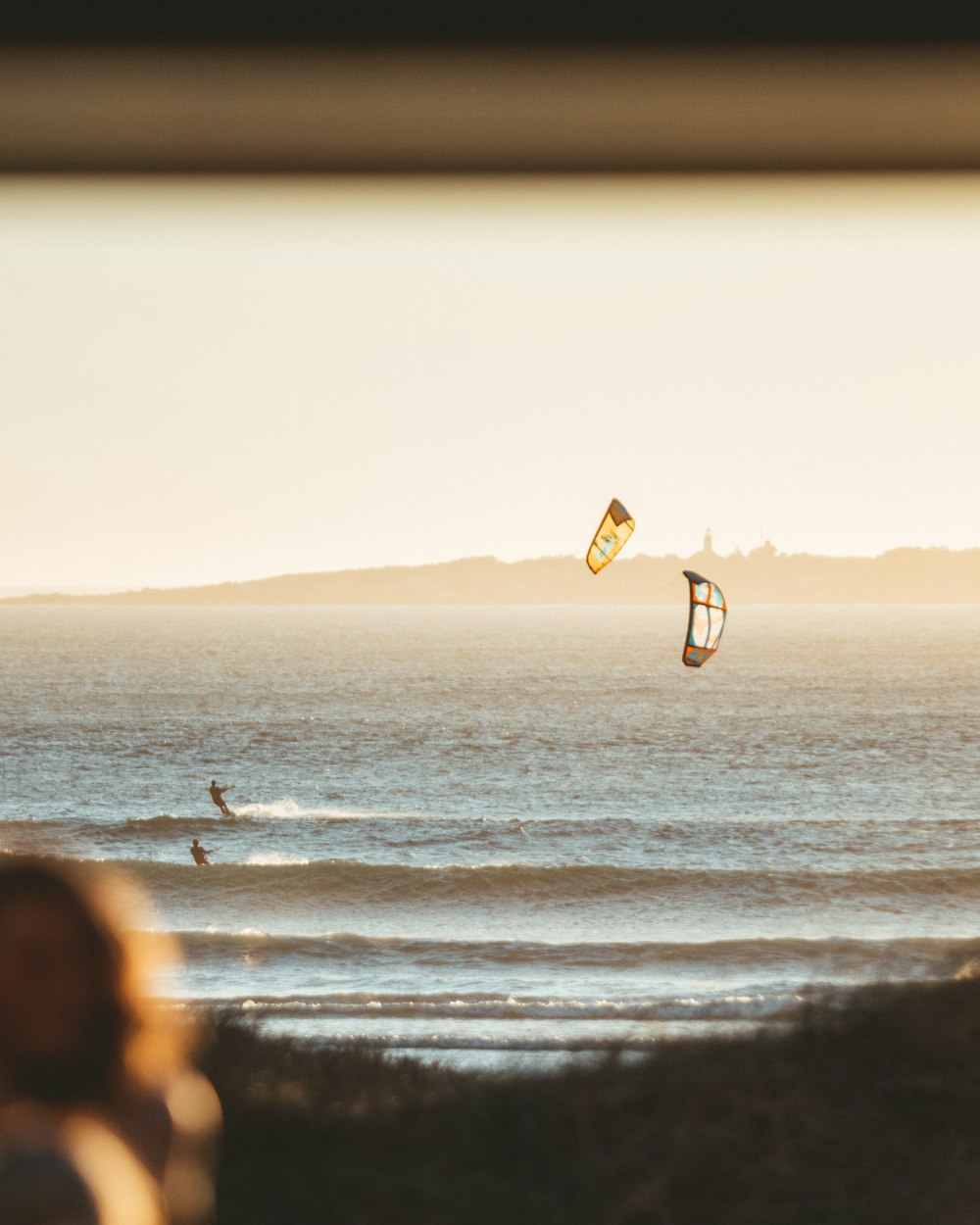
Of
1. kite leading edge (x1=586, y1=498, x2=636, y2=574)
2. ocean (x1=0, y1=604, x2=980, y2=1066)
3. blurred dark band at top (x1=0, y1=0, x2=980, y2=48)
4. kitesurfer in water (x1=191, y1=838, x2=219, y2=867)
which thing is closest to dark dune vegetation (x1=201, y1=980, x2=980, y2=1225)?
ocean (x1=0, y1=604, x2=980, y2=1066)

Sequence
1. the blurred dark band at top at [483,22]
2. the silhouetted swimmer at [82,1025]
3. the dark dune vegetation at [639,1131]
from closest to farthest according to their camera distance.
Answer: the silhouetted swimmer at [82,1025]
the blurred dark band at top at [483,22]
the dark dune vegetation at [639,1131]

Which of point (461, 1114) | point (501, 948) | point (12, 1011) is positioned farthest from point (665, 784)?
point (12, 1011)

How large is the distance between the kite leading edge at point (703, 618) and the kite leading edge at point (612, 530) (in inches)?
20.7

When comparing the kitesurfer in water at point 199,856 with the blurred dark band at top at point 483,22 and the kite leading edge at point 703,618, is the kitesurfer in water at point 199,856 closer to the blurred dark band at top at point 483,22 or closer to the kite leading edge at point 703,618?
the kite leading edge at point 703,618

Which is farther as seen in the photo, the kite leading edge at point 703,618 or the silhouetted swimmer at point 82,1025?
the kite leading edge at point 703,618

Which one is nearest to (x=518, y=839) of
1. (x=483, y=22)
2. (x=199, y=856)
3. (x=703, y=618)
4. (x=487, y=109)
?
(x=199, y=856)

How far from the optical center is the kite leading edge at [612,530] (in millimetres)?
8359

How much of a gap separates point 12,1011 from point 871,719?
209 feet

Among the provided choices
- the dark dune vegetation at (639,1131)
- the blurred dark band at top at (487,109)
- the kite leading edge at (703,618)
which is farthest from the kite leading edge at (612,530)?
the blurred dark band at top at (487,109)

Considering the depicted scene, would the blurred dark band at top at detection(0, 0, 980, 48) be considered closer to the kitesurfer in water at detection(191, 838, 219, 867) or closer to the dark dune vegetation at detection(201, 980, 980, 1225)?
the dark dune vegetation at detection(201, 980, 980, 1225)

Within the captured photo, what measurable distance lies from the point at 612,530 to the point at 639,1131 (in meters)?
5.68

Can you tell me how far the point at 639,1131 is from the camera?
327cm

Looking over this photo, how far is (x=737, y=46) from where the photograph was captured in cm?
160

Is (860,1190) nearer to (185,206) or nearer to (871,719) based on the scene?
(185,206)
